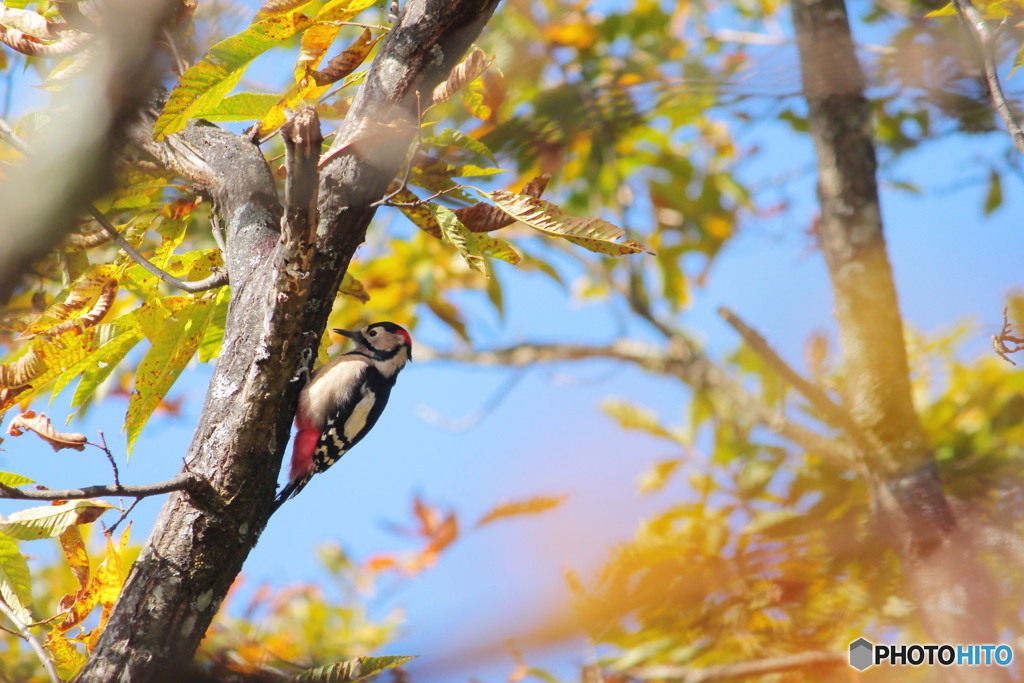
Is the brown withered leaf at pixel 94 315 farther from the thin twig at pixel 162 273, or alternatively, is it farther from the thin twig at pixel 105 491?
the thin twig at pixel 105 491

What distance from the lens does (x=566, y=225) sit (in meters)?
1.65

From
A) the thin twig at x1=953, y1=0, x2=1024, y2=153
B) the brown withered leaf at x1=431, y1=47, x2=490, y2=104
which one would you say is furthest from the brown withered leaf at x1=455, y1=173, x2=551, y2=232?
the thin twig at x1=953, y1=0, x2=1024, y2=153

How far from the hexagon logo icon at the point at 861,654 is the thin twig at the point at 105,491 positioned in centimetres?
226

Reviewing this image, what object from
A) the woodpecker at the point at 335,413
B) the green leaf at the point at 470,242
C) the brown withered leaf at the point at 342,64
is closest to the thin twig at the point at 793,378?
the green leaf at the point at 470,242

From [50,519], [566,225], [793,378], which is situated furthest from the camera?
[793,378]

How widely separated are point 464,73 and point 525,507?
5.12 feet

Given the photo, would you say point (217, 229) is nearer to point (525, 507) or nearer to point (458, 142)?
point (458, 142)

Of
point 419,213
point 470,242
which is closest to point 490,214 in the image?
point 470,242

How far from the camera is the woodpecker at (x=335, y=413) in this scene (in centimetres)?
377

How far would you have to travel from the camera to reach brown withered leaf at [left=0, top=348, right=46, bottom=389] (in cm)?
182

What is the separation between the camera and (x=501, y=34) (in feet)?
13.7

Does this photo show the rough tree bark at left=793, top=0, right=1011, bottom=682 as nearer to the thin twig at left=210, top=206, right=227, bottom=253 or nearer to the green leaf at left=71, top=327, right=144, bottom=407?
the thin twig at left=210, top=206, right=227, bottom=253

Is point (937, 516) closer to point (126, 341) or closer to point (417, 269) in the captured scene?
point (126, 341)

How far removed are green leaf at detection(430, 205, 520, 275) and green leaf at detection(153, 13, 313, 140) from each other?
0.56m
